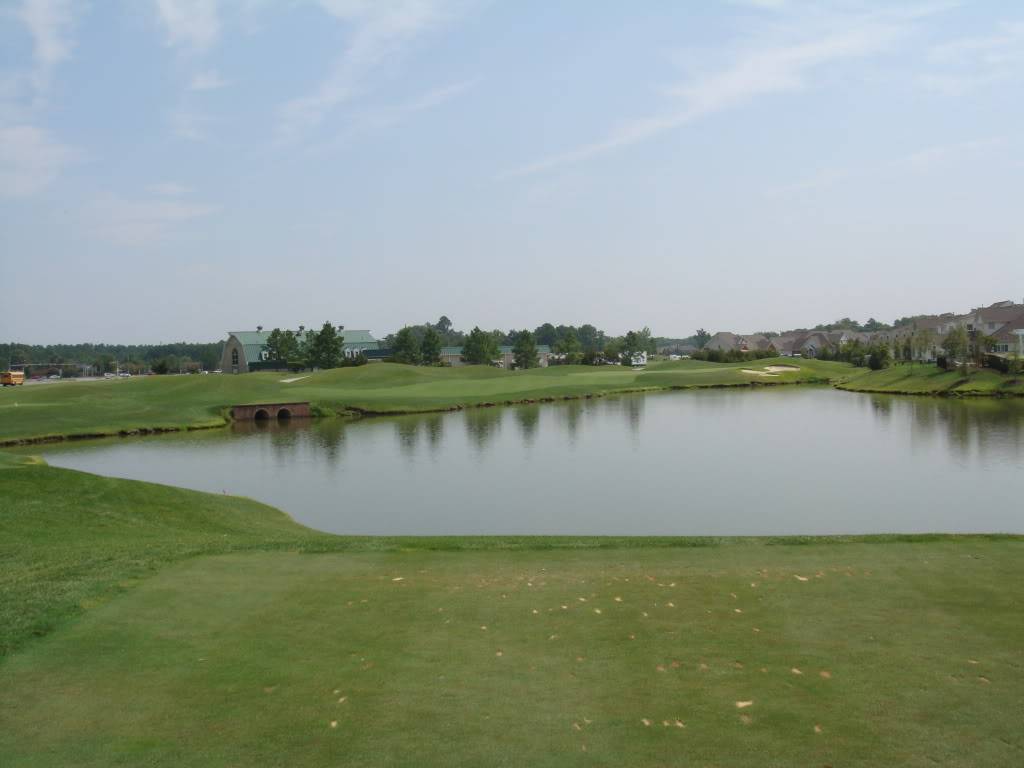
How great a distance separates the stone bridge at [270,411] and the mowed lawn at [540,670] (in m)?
52.2

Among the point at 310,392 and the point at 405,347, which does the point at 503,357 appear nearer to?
the point at 405,347

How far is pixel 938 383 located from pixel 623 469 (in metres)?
49.0

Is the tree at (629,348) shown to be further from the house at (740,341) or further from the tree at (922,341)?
the tree at (922,341)

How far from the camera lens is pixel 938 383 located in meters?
68.7

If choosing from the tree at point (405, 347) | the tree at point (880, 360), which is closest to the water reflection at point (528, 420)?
the tree at point (880, 360)

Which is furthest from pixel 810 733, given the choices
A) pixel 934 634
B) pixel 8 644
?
pixel 8 644

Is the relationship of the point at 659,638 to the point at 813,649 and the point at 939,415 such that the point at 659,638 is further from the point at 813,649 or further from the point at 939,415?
the point at 939,415

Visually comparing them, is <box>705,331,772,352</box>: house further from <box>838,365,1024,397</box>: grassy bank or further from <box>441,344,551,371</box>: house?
<box>838,365,1024,397</box>: grassy bank

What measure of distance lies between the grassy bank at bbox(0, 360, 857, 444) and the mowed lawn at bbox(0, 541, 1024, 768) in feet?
146

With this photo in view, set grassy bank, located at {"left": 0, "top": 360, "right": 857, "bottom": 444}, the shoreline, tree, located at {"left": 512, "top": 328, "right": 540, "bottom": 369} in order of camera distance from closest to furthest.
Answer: the shoreline → grassy bank, located at {"left": 0, "top": 360, "right": 857, "bottom": 444} → tree, located at {"left": 512, "top": 328, "right": 540, "bottom": 369}

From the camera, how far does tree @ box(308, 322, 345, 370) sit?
11275 cm

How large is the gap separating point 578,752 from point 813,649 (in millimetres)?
3060

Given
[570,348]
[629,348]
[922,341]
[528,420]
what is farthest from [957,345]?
[570,348]

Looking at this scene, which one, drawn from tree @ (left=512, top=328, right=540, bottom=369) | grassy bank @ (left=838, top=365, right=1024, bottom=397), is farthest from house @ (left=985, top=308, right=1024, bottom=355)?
tree @ (left=512, top=328, right=540, bottom=369)
